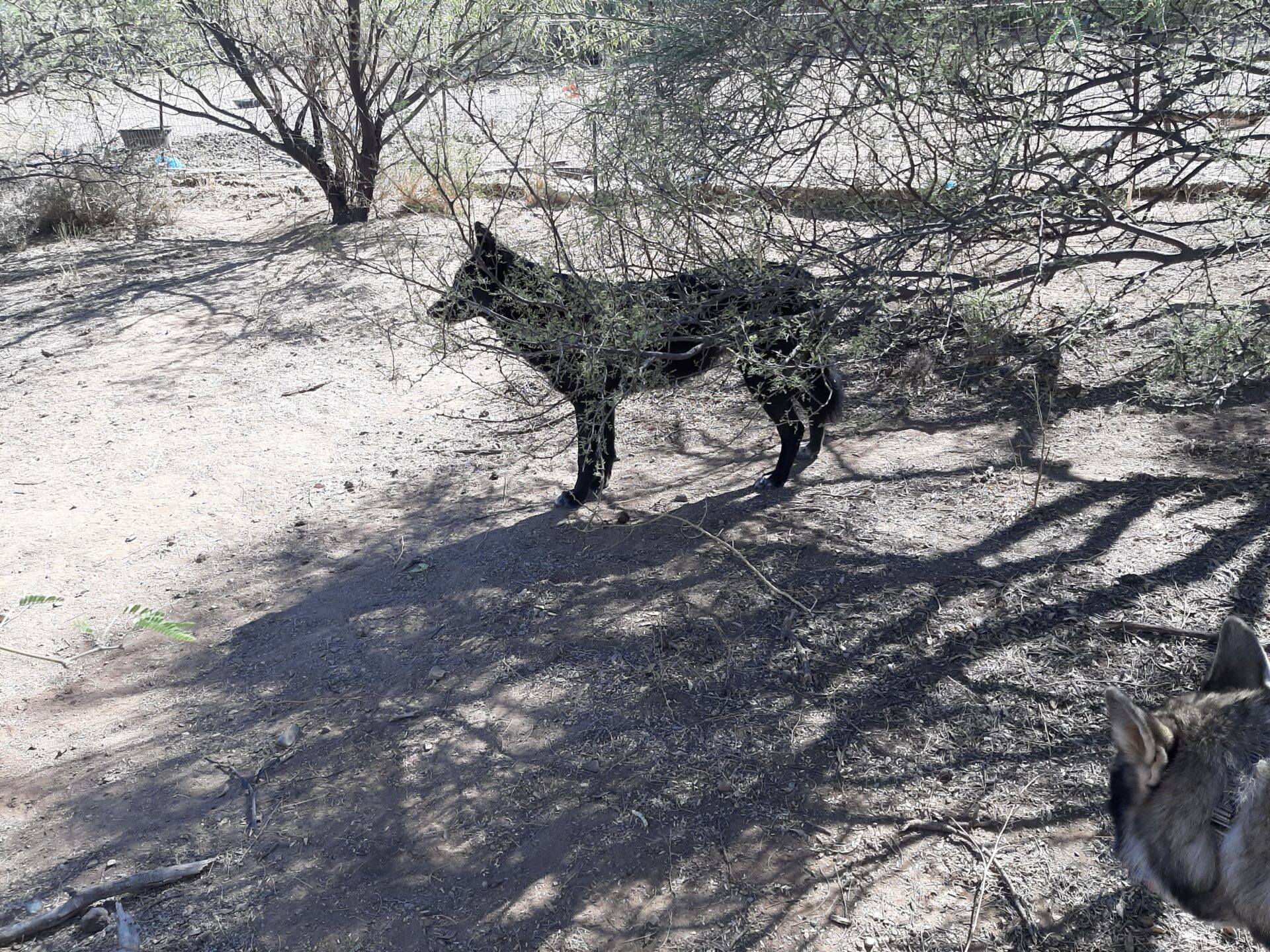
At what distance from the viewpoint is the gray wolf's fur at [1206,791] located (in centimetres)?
229

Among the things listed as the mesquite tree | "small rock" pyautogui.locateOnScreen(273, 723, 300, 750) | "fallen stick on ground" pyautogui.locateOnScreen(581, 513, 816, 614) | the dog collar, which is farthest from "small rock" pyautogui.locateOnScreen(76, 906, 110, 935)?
the mesquite tree

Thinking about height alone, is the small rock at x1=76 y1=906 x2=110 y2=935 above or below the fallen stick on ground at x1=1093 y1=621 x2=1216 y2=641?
below

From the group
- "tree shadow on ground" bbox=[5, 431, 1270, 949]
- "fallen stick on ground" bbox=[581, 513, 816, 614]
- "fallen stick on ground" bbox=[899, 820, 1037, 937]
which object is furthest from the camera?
"fallen stick on ground" bbox=[581, 513, 816, 614]

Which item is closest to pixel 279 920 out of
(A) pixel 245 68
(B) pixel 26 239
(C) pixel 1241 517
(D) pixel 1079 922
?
(D) pixel 1079 922

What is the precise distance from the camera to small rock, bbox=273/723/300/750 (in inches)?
143

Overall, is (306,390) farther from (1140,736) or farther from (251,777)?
(1140,736)

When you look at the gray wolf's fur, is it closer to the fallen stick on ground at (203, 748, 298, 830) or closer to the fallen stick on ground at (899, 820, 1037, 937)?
the fallen stick on ground at (899, 820, 1037, 937)

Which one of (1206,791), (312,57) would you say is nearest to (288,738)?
(1206,791)

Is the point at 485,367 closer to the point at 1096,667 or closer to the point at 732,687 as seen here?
the point at 732,687

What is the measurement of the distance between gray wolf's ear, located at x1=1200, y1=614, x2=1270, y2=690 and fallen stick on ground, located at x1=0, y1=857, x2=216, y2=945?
3.09 meters

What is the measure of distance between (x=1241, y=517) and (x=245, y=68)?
10.2 meters

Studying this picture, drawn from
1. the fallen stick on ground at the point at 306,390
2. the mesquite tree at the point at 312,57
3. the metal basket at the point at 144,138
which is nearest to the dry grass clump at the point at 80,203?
the metal basket at the point at 144,138

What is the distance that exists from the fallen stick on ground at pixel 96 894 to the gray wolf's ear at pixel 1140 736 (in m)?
2.74

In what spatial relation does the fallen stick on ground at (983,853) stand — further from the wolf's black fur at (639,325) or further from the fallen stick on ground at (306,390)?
the fallen stick on ground at (306,390)
